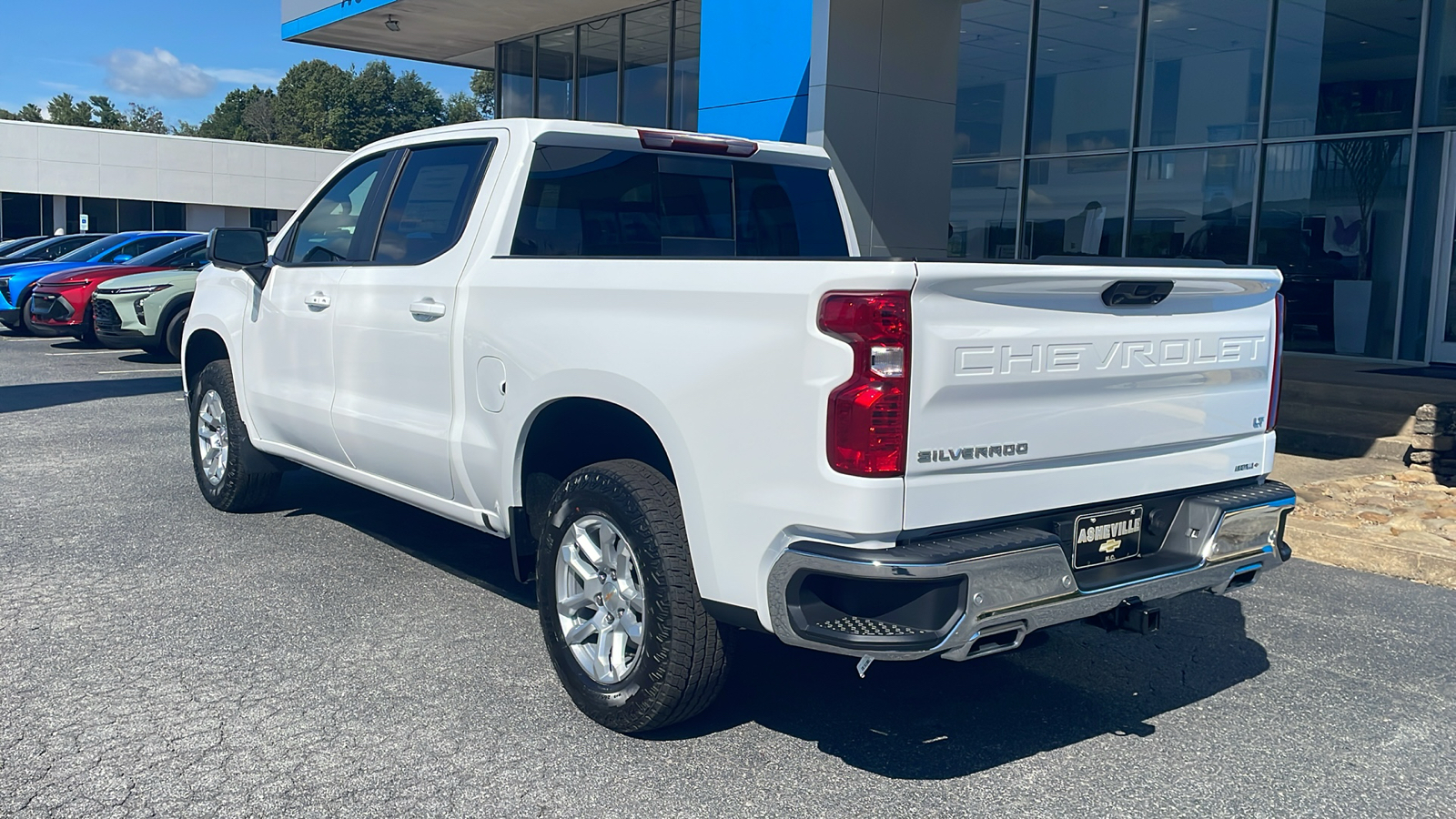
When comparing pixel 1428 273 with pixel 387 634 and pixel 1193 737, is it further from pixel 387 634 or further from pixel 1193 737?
pixel 387 634

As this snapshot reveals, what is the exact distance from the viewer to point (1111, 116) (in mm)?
16203

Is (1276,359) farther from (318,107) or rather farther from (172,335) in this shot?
(318,107)

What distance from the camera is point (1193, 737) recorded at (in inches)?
160

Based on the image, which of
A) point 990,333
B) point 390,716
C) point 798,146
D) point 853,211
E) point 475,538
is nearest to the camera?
point 990,333

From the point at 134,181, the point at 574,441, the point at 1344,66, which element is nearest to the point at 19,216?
the point at 134,181

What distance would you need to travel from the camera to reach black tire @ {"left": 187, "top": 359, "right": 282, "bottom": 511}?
6582 mm

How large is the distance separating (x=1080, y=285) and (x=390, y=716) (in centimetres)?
262

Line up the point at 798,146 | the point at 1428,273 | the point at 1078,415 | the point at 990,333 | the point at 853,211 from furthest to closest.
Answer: the point at 1428,273, the point at 853,211, the point at 798,146, the point at 1078,415, the point at 990,333

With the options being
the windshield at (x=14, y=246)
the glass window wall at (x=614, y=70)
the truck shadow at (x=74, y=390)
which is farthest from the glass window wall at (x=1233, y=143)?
the windshield at (x=14, y=246)

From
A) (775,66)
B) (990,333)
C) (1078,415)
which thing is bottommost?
(1078,415)

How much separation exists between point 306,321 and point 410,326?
1092mm

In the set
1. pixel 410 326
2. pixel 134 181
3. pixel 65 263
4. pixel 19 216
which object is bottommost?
pixel 65 263

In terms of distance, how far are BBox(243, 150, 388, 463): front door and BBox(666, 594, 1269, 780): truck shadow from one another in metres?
2.38

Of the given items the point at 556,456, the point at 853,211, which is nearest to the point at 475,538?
the point at 556,456
